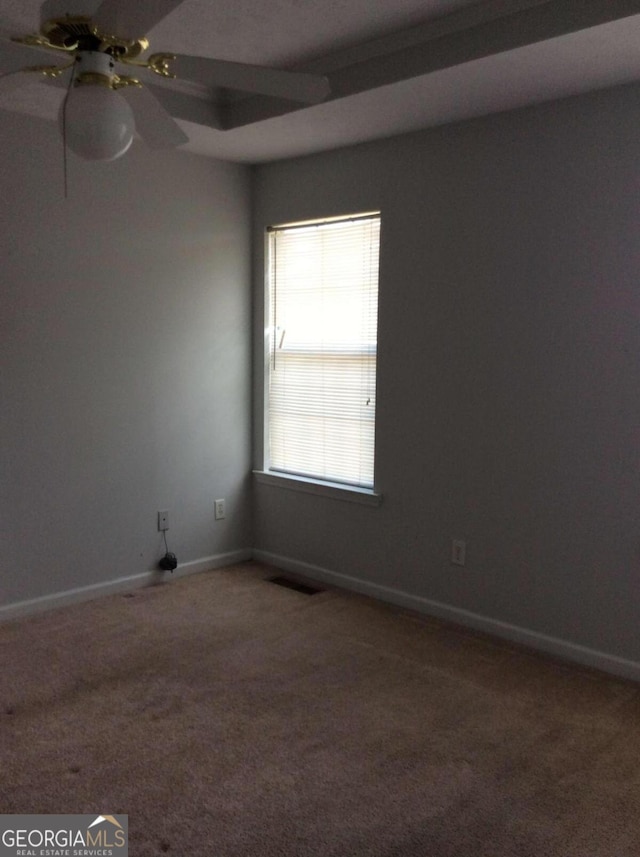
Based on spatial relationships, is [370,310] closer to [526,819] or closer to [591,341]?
[591,341]

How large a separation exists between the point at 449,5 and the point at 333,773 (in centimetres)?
250

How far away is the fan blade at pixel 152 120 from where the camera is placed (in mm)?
2025

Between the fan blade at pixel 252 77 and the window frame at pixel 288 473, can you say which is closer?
the fan blade at pixel 252 77

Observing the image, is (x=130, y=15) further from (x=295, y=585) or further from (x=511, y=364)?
(x=295, y=585)

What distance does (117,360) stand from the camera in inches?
148

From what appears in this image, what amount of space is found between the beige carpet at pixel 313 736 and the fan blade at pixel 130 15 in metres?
1.97

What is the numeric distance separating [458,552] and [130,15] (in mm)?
2587

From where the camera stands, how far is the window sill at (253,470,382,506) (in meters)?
3.85

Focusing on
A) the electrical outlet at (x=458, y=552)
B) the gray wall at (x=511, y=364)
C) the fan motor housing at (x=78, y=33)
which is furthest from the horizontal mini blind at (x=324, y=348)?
the fan motor housing at (x=78, y=33)

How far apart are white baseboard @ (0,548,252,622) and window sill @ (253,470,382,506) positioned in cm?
47

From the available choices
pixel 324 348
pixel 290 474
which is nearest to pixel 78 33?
pixel 324 348

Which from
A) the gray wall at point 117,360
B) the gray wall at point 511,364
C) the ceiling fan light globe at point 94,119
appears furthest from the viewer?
the gray wall at point 117,360

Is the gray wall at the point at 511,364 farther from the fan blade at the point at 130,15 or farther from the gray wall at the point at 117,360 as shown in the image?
the fan blade at the point at 130,15

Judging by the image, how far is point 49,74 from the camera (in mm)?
1912
